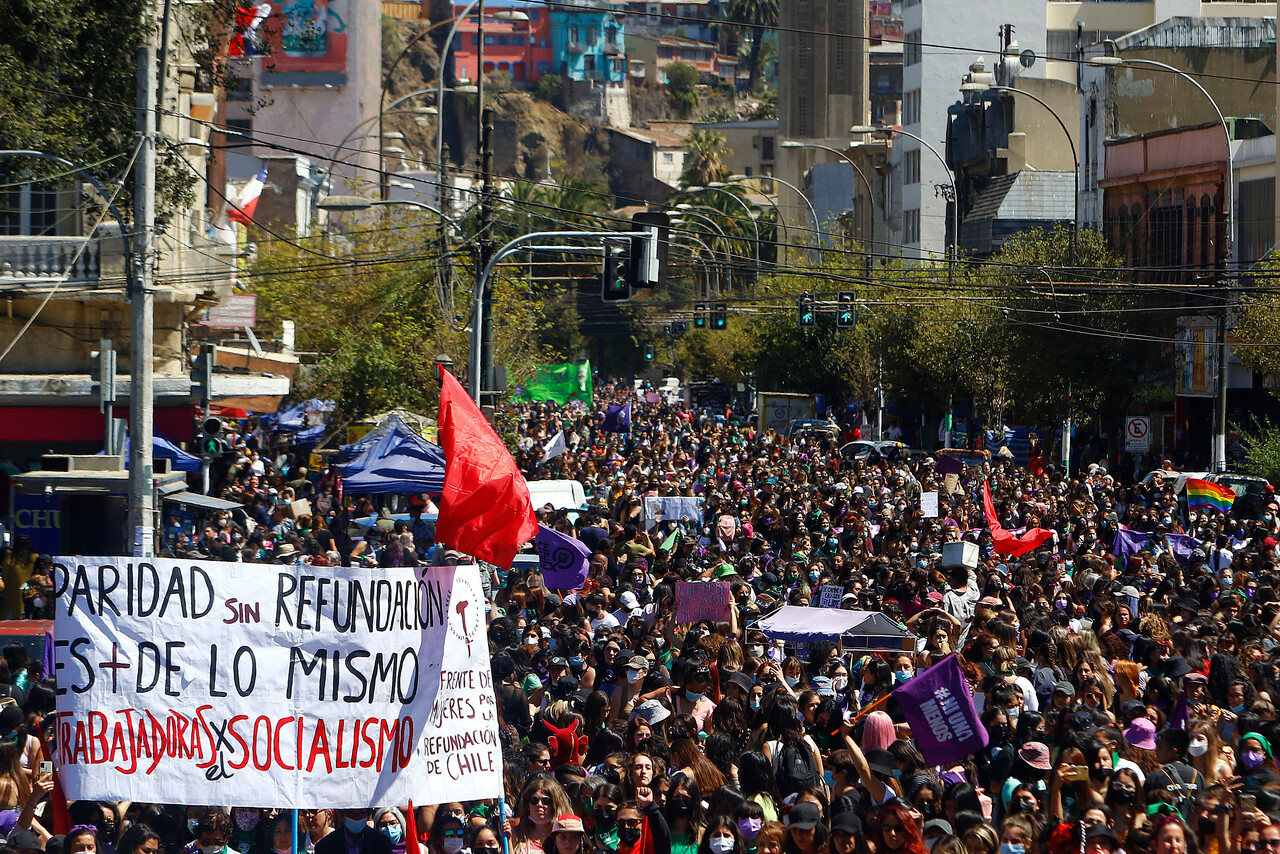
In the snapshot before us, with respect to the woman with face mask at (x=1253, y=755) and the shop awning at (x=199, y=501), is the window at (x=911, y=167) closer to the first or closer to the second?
the shop awning at (x=199, y=501)

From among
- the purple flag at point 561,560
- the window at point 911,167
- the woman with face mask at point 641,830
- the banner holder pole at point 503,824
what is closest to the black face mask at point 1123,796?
the woman with face mask at point 641,830

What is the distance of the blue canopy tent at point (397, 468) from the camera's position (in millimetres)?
22891

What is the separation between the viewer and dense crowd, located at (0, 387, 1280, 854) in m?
7.86

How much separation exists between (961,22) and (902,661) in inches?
2575

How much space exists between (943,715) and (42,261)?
1914 cm

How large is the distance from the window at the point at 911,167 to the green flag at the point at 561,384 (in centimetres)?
2015

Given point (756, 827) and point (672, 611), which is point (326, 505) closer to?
point (672, 611)

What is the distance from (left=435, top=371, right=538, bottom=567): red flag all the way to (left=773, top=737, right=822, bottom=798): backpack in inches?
102

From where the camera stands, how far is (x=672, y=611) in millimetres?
14719

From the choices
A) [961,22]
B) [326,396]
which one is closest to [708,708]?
[326,396]

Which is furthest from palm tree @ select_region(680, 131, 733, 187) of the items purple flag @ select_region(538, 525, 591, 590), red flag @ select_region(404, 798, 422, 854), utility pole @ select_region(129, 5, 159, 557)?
red flag @ select_region(404, 798, 422, 854)

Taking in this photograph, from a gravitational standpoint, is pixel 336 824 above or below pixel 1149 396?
below

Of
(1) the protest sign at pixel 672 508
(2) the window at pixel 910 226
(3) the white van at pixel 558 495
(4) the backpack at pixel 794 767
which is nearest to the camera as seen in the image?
(4) the backpack at pixel 794 767

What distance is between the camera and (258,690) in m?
7.57
